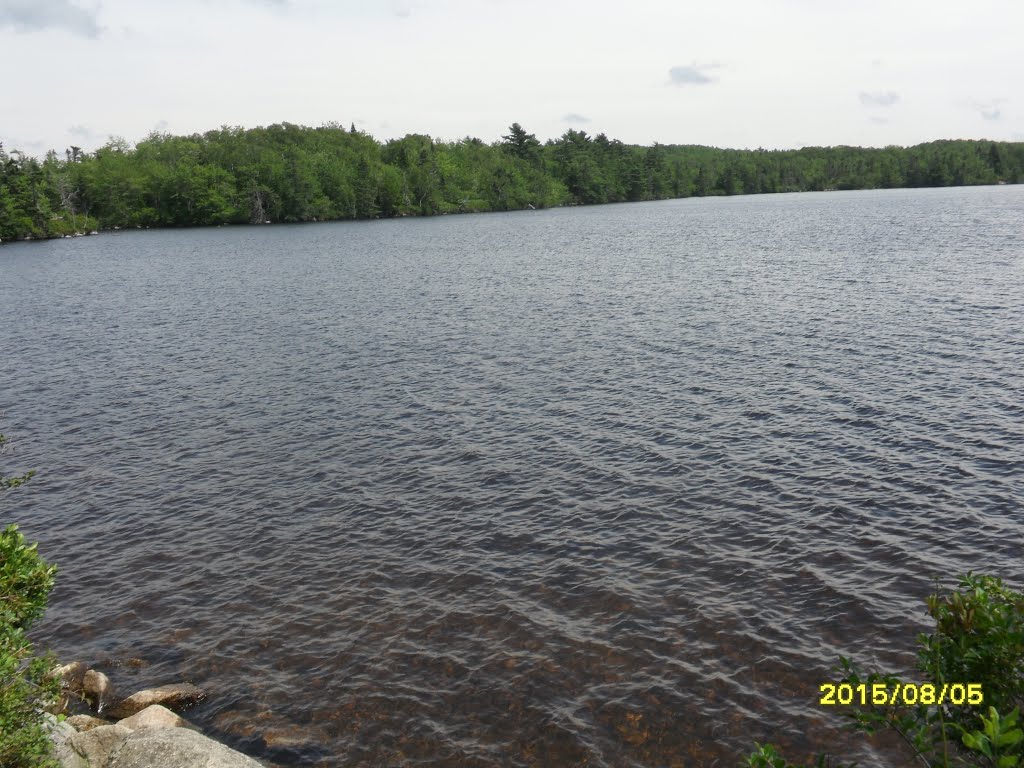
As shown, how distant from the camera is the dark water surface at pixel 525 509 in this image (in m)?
17.0

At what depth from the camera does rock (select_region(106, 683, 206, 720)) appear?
17.0 m

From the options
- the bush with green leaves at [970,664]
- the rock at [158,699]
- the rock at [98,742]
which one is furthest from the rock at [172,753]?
the bush with green leaves at [970,664]

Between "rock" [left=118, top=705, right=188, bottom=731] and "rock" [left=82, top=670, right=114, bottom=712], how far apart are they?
216 centimetres

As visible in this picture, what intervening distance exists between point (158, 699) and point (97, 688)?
73.4 inches

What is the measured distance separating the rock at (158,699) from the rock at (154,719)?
0.98 m

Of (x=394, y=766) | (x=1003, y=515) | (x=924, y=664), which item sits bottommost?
(x=394, y=766)

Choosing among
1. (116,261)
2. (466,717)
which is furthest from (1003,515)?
(116,261)

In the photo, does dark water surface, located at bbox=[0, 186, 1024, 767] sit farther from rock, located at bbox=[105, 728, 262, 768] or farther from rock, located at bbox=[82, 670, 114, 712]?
rock, located at bbox=[105, 728, 262, 768]

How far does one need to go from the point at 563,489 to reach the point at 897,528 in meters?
11.6

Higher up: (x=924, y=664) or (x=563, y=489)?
(x=924, y=664)

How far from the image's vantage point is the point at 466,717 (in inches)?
650

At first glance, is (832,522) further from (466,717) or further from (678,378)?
(678,378)

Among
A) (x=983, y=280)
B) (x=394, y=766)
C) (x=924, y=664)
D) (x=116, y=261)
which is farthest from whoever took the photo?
(x=116, y=261)

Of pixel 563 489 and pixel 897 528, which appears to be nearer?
pixel 897 528
